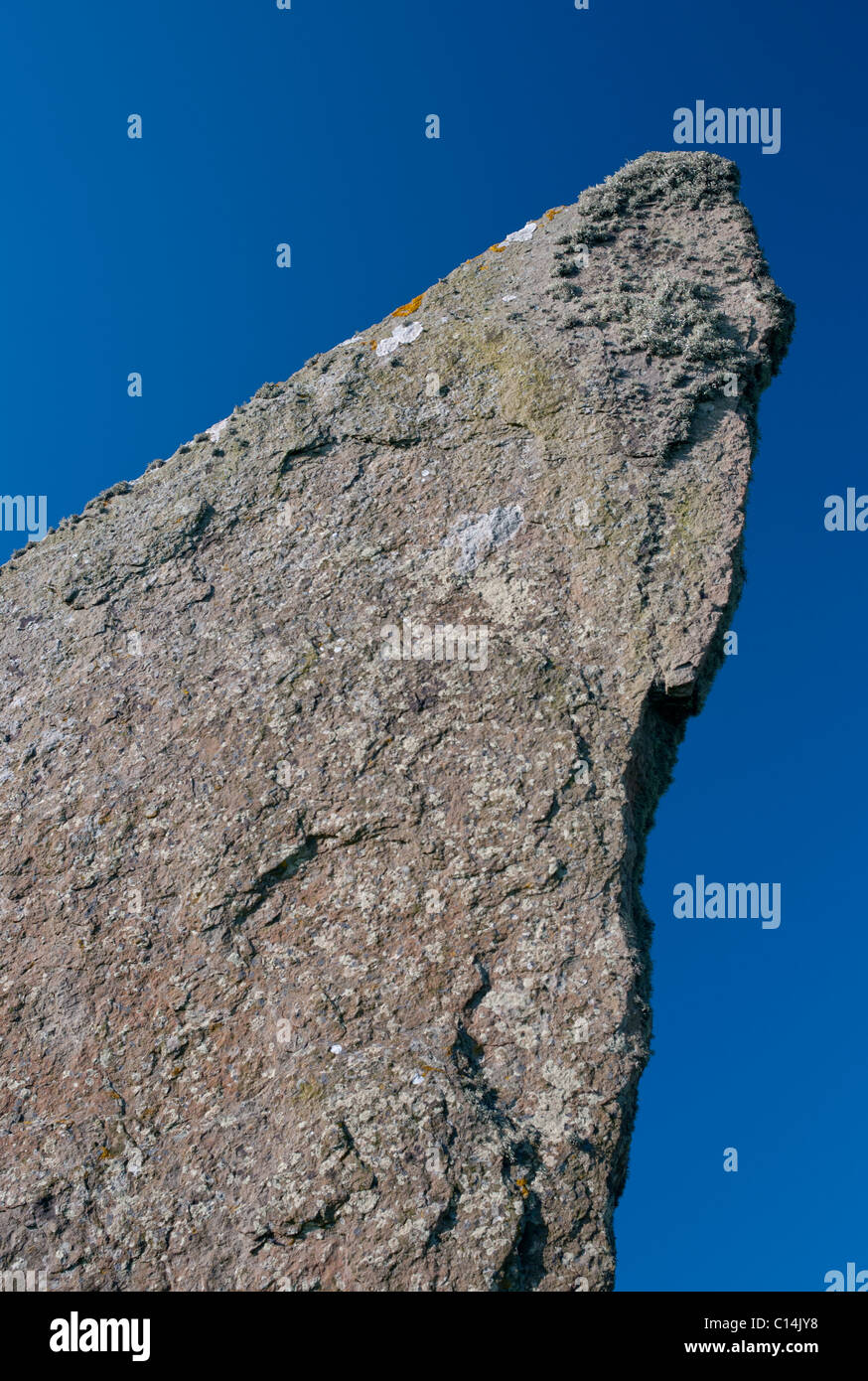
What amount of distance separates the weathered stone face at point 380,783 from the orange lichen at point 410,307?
0.04 m

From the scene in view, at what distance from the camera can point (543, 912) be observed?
6102mm

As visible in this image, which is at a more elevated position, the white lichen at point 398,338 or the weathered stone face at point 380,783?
the white lichen at point 398,338

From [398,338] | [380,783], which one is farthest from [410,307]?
[380,783]

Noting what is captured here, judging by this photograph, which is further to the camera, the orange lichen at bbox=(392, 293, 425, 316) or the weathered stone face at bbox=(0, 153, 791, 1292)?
the orange lichen at bbox=(392, 293, 425, 316)

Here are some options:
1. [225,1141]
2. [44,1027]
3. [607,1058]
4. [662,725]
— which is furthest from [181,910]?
[662,725]

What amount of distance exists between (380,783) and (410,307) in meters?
5.23

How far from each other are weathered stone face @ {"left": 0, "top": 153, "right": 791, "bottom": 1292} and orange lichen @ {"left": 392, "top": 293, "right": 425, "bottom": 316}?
42 millimetres

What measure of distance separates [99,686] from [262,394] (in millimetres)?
3271

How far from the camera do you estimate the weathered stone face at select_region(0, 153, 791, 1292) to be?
17.8 ft

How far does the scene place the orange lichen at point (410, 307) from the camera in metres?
9.61

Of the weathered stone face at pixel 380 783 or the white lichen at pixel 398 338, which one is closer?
the weathered stone face at pixel 380 783

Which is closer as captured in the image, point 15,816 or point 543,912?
point 543,912

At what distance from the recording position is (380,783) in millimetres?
6727

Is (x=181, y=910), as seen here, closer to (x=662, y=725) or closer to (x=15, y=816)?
(x=15, y=816)
